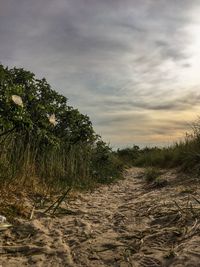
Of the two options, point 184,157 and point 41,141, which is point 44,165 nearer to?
point 41,141

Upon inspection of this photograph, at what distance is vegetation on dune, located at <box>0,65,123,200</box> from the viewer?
18.2 ft

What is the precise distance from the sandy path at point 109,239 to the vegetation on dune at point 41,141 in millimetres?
1404

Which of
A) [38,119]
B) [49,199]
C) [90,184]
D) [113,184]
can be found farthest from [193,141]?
[49,199]

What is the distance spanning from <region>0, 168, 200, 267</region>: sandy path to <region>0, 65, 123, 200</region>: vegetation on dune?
4.61ft

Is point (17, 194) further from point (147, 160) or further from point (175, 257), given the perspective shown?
point (147, 160)

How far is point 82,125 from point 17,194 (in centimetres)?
535

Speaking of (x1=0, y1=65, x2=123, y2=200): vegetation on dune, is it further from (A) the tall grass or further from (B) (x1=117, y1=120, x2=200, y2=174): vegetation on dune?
(B) (x1=117, y1=120, x2=200, y2=174): vegetation on dune

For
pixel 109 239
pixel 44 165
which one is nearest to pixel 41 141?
pixel 44 165

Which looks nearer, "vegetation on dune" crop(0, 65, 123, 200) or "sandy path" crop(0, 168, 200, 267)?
"sandy path" crop(0, 168, 200, 267)

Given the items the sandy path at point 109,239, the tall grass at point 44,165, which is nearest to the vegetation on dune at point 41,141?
the tall grass at point 44,165

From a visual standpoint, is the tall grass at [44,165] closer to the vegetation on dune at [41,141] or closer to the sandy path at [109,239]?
the vegetation on dune at [41,141]

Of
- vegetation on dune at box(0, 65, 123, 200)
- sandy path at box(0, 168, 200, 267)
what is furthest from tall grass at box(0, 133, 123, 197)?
sandy path at box(0, 168, 200, 267)

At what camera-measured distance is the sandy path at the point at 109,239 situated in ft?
9.62

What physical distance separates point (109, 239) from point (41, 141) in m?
4.69
